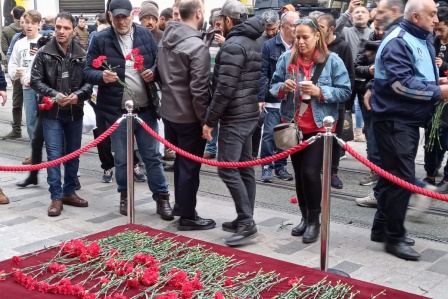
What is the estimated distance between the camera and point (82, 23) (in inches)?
492

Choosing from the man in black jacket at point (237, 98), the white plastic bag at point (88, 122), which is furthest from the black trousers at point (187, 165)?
the white plastic bag at point (88, 122)

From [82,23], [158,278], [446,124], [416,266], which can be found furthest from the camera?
[82,23]

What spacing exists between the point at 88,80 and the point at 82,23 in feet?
20.8

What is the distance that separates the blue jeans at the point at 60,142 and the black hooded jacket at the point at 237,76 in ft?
5.98

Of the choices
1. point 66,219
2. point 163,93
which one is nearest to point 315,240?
point 163,93

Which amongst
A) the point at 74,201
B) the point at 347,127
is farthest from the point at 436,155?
the point at 74,201

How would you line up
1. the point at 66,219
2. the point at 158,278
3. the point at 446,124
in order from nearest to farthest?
the point at 158,278 < the point at 66,219 < the point at 446,124

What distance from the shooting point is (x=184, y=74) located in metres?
5.95

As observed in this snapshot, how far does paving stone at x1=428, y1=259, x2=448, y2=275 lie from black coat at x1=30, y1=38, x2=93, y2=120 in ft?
11.9

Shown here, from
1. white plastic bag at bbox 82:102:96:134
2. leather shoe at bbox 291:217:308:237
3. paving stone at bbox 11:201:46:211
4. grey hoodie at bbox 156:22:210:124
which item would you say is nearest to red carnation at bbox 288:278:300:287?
leather shoe at bbox 291:217:308:237

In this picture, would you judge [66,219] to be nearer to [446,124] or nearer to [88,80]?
[88,80]

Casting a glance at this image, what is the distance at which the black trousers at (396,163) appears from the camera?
5312 mm

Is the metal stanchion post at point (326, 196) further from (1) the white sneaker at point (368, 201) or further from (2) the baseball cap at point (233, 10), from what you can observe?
(1) the white sneaker at point (368, 201)

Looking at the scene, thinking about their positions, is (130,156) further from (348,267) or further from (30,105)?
(30,105)
